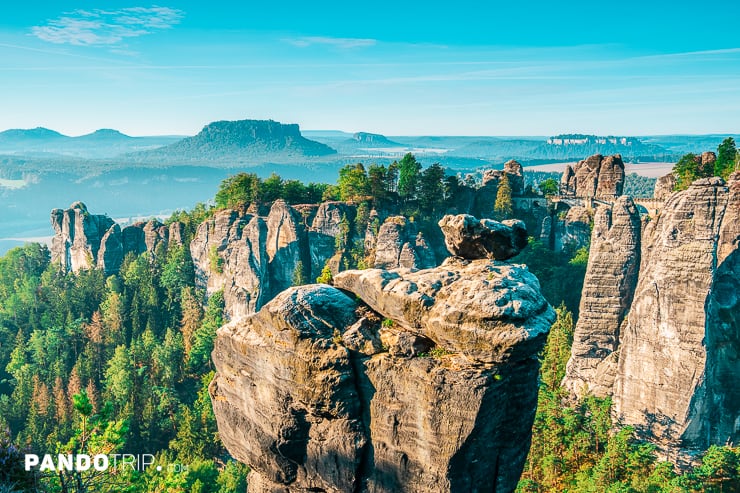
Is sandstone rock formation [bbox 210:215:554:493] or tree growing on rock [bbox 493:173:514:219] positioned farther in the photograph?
tree growing on rock [bbox 493:173:514:219]

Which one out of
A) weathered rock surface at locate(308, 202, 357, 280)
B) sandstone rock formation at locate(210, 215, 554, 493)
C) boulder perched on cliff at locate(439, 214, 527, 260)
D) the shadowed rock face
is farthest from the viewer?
the shadowed rock face

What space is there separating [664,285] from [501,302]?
16466 mm

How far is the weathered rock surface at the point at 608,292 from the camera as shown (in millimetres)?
31453

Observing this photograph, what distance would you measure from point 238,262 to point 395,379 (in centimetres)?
3940

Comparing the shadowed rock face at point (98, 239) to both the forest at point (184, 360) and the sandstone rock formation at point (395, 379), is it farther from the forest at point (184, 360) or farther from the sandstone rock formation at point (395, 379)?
the sandstone rock formation at point (395, 379)

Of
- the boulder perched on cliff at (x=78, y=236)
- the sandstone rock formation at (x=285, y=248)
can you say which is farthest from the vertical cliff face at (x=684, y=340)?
the boulder perched on cliff at (x=78, y=236)

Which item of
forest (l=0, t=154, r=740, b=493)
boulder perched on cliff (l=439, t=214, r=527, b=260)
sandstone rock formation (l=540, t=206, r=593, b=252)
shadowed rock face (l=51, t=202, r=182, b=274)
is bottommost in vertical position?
forest (l=0, t=154, r=740, b=493)

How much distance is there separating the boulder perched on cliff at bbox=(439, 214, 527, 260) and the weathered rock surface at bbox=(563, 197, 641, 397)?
19411 mm

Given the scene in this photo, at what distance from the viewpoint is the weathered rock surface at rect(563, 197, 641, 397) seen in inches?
1238

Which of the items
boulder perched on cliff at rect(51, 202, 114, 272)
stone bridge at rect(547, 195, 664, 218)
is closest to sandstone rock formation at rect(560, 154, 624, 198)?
stone bridge at rect(547, 195, 664, 218)

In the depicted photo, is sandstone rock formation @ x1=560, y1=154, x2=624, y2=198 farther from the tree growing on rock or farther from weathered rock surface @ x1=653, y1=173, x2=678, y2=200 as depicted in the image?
the tree growing on rock

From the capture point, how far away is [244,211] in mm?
55906

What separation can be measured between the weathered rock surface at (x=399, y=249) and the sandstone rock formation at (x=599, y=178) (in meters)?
21.7

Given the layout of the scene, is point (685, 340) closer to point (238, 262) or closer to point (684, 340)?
point (684, 340)
